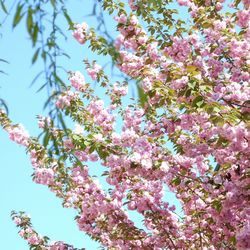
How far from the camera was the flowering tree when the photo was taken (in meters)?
5.84

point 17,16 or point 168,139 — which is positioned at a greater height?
point 168,139

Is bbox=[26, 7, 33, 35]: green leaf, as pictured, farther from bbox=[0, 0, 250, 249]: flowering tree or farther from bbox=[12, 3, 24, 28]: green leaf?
bbox=[0, 0, 250, 249]: flowering tree

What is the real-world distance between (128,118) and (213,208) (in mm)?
2381

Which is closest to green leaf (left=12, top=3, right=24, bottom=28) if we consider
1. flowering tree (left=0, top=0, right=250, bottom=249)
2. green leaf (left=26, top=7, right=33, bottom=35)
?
green leaf (left=26, top=7, right=33, bottom=35)

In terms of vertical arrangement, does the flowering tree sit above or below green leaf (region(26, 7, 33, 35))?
above

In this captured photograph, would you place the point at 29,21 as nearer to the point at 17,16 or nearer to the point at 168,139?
the point at 17,16

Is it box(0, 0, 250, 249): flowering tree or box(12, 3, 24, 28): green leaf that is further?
box(0, 0, 250, 249): flowering tree

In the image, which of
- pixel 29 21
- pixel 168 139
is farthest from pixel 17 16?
pixel 168 139

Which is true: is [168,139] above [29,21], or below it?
above

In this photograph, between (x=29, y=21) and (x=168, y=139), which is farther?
(x=168, y=139)

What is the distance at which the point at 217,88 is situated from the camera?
19.8ft

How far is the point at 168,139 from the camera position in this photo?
729cm

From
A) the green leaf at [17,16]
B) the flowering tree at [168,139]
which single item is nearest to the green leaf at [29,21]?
the green leaf at [17,16]

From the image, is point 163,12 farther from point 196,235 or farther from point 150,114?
point 196,235
